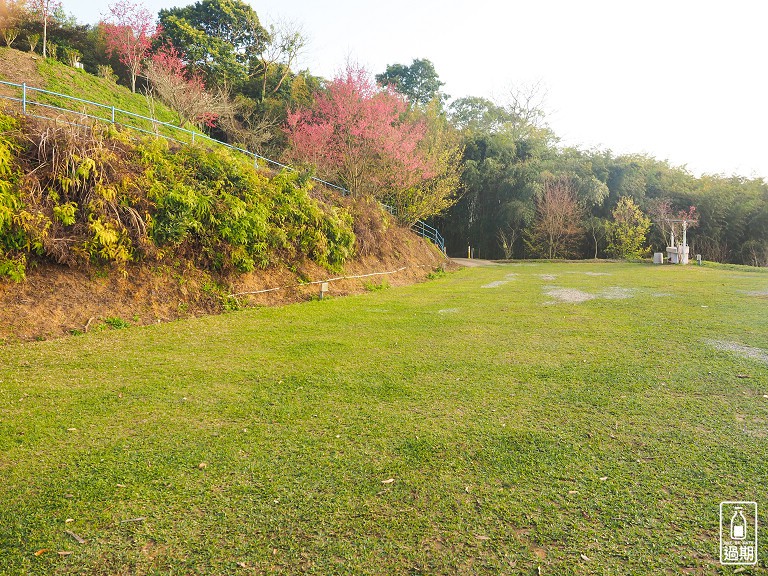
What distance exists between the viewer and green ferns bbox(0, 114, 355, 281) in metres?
6.16

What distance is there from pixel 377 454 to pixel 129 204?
6173 millimetres

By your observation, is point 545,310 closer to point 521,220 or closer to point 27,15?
point 521,220

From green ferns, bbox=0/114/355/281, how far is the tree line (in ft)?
21.2

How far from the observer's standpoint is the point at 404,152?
54.1 feet

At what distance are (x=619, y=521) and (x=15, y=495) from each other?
301 cm

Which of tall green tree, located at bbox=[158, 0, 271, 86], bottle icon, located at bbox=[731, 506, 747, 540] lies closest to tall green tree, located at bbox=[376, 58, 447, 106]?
tall green tree, located at bbox=[158, 0, 271, 86]

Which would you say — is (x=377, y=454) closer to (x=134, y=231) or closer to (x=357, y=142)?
(x=134, y=231)

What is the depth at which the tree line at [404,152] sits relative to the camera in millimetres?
16531

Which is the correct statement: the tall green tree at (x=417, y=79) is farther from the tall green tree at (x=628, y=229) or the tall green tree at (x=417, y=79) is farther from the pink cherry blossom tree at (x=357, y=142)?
the pink cherry blossom tree at (x=357, y=142)

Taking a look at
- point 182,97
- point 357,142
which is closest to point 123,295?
point 357,142

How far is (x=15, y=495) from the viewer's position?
2445 mm

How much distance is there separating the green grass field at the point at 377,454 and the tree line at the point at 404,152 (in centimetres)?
1170

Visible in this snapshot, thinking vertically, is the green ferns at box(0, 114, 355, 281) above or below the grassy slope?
below

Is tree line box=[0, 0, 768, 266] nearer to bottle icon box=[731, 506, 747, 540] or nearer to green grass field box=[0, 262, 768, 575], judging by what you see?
green grass field box=[0, 262, 768, 575]
